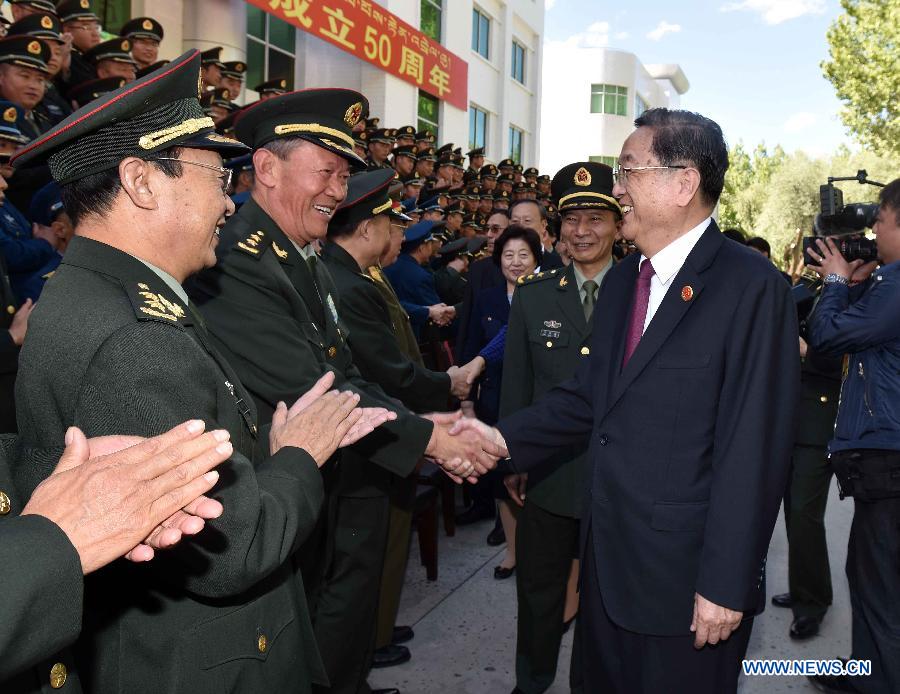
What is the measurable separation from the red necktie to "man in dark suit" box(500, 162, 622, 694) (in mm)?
838

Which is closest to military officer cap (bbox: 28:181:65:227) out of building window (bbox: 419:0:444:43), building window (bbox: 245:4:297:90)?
building window (bbox: 245:4:297:90)

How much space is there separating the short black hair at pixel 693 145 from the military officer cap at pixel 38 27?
491 cm

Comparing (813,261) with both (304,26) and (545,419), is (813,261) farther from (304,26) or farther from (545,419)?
(304,26)

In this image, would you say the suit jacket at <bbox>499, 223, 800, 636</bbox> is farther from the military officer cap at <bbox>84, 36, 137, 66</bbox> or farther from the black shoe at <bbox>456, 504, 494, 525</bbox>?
the military officer cap at <bbox>84, 36, 137, 66</bbox>

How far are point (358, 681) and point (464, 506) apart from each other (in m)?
3.07

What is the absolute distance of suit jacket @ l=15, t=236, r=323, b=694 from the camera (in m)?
1.35

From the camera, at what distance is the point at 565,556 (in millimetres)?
3352

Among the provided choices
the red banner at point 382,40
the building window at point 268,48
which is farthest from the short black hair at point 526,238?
the building window at point 268,48

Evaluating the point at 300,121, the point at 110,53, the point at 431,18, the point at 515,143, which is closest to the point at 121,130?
the point at 300,121

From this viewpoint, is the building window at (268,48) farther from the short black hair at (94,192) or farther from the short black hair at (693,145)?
the short black hair at (94,192)

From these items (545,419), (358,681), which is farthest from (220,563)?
(358,681)

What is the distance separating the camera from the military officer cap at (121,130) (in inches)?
58.8

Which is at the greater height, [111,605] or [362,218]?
[362,218]

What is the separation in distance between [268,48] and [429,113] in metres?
5.51
